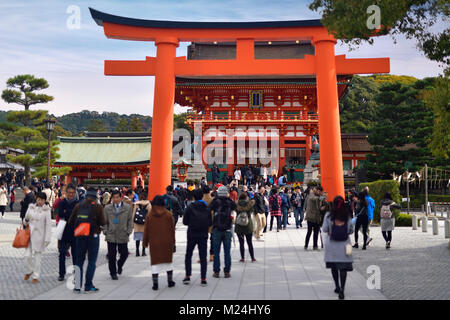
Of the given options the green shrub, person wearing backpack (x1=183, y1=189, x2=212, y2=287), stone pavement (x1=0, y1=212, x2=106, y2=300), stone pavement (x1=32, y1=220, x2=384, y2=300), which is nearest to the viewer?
stone pavement (x1=32, y1=220, x2=384, y2=300)

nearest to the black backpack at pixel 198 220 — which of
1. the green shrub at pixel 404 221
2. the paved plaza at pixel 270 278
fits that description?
the paved plaza at pixel 270 278

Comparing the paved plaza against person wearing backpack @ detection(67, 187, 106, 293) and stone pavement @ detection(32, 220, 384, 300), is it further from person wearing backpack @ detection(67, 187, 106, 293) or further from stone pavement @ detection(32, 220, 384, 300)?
person wearing backpack @ detection(67, 187, 106, 293)

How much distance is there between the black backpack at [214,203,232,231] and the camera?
7055 millimetres

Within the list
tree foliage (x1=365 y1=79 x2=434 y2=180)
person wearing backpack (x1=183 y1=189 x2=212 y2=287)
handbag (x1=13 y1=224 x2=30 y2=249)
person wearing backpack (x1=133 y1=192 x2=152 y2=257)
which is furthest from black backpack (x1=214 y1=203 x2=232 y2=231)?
tree foliage (x1=365 y1=79 x2=434 y2=180)

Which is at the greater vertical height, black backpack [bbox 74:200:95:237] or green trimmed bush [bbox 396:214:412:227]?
black backpack [bbox 74:200:95:237]

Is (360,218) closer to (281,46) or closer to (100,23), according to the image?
(100,23)

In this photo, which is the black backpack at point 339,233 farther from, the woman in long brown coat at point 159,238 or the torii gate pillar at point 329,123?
the torii gate pillar at point 329,123

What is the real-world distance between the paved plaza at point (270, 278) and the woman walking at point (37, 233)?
26 cm

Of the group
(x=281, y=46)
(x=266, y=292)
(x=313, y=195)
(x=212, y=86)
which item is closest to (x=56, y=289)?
(x=266, y=292)

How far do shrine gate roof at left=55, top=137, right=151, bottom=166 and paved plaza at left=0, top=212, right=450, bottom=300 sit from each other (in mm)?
17821

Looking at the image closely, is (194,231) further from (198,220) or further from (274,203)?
(274,203)

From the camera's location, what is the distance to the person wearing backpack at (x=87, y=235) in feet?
19.9

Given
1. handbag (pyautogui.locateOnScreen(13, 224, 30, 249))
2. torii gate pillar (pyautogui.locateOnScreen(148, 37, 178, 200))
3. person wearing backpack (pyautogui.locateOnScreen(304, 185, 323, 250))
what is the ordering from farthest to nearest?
torii gate pillar (pyautogui.locateOnScreen(148, 37, 178, 200)) < person wearing backpack (pyautogui.locateOnScreen(304, 185, 323, 250)) < handbag (pyautogui.locateOnScreen(13, 224, 30, 249))

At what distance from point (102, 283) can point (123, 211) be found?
46.4 inches
